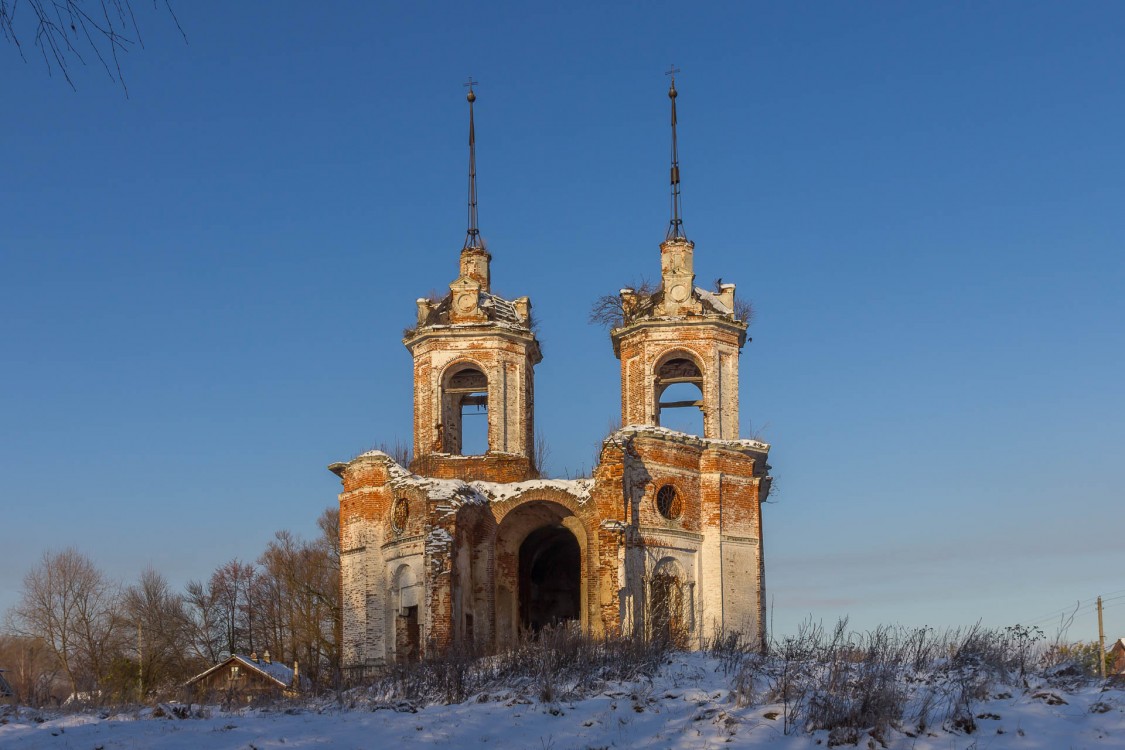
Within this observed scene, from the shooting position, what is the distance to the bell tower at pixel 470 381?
2789 cm

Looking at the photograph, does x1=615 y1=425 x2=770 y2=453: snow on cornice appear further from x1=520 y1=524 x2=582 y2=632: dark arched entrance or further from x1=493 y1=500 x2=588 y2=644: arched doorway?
x1=520 y1=524 x2=582 y2=632: dark arched entrance

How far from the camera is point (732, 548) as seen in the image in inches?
1040

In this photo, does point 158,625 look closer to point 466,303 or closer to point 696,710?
point 466,303

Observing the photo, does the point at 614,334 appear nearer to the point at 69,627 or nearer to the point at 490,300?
the point at 490,300

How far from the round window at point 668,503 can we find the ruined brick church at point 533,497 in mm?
46

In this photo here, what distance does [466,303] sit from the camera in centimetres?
2877

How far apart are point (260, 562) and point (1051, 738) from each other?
1787 inches

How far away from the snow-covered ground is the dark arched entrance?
1738cm

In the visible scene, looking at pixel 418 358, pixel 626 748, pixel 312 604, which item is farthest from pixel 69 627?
pixel 626 748

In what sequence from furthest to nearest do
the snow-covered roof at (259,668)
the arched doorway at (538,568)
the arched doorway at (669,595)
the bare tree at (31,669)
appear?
the snow-covered roof at (259,668) < the arched doorway at (538,568) < the arched doorway at (669,595) < the bare tree at (31,669)

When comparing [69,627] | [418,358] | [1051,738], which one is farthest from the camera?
[69,627]

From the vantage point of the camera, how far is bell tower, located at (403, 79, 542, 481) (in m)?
27.9

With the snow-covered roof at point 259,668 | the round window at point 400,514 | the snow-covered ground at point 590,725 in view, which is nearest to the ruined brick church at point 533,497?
the round window at point 400,514

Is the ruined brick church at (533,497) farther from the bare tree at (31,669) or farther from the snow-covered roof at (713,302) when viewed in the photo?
the bare tree at (31,669)
